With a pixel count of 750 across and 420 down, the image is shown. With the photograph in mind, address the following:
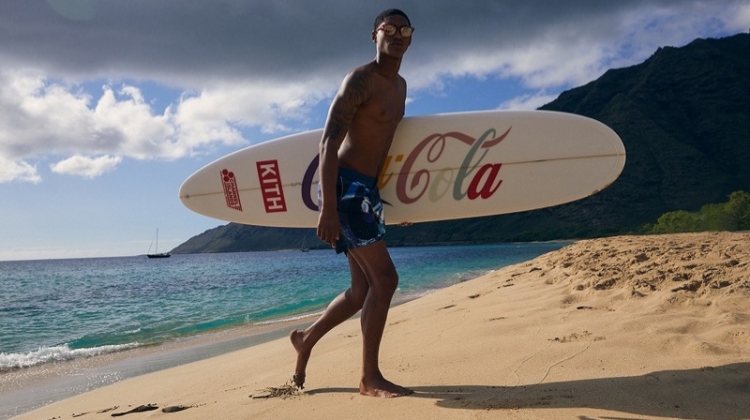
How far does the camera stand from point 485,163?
3.84 metres

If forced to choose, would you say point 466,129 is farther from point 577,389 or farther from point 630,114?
point 630,114

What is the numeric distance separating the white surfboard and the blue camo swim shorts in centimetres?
98

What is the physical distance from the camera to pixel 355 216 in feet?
8.21

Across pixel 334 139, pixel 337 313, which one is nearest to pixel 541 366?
pixel 337 313

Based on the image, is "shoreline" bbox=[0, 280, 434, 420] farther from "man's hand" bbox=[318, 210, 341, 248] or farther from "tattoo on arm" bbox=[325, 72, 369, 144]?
"tattoo on arm" bbox=[325, 72, 369, 144]

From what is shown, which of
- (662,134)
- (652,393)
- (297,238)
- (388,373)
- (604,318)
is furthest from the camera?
(297,238)

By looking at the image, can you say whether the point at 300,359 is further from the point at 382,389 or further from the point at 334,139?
the point at 334,139

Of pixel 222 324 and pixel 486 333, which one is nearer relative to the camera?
pixel 486 333

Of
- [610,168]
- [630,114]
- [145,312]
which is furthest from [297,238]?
[610,168]

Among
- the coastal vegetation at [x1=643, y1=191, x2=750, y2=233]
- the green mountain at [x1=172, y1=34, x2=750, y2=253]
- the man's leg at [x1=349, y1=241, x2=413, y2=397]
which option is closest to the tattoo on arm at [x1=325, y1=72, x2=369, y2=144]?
the man's leg at [x1=349, y1=241, x2=413, y2=397]

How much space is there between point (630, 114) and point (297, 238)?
255 feet

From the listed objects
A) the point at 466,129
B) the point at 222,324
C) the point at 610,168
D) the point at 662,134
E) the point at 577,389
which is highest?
the point at 662,134

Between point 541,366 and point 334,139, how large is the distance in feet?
4.86

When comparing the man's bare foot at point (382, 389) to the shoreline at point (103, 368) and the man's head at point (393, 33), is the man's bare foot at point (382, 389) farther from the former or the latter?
the shoreline at point (103, 368)
